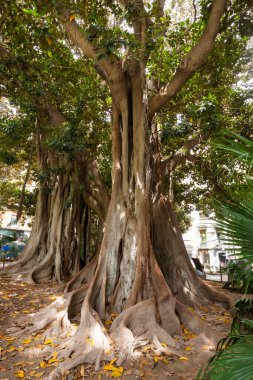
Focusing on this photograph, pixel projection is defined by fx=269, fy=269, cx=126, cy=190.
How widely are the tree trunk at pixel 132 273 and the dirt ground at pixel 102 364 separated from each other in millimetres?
142

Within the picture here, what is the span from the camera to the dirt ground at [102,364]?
8.44ft

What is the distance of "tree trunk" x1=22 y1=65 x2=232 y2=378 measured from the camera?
3.28 metres

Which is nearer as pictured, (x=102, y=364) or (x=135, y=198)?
(x=102, y=364)

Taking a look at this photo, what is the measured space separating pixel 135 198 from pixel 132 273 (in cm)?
127

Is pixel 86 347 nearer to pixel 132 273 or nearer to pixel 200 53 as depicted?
pixel 132 273

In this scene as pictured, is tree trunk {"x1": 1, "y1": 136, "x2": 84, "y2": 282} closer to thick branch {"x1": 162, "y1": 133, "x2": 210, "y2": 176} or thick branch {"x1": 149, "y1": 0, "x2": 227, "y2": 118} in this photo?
thick branch {"x1": 162, "y1": 133, "x2": 210, "y2": 176}

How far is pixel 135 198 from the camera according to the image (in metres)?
4.77

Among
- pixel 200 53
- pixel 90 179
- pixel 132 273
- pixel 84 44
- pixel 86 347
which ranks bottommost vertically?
pixel 86 347

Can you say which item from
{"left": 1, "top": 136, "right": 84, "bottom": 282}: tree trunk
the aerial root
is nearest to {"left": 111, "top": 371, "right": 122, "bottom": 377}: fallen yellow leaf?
the aerial root

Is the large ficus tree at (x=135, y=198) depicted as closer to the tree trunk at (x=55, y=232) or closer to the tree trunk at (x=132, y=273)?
the tree trunk at (x=132, y=273)

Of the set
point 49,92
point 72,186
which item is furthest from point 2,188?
point 49,92

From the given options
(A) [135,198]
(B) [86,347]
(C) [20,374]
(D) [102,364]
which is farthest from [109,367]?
(A) [135,198]

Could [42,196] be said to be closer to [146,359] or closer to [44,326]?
[44,326]

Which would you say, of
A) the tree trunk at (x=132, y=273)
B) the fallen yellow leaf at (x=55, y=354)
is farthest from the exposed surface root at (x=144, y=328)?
the fallen yellow leaf at (x=55, y=354)
